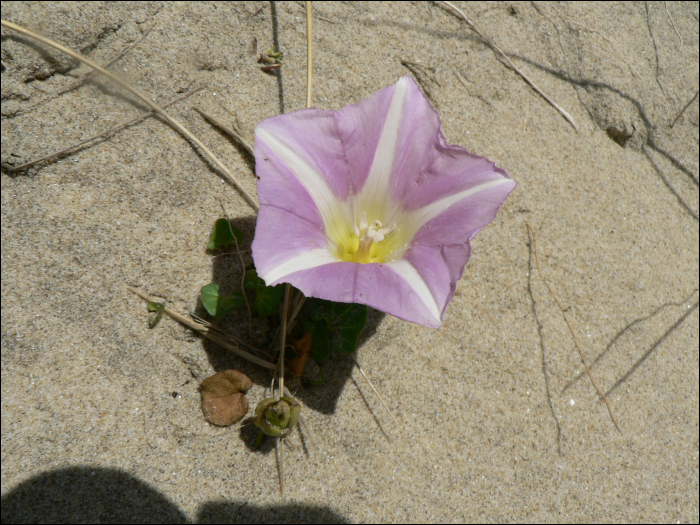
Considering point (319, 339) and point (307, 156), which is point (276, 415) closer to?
point (319, 339)

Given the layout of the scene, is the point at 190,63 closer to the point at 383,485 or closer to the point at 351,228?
the point at 351,228

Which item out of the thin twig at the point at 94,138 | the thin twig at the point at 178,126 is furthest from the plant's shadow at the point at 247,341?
the thin twig at the point at 94,138

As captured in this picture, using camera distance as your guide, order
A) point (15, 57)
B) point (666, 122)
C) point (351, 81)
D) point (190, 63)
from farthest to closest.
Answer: point (666, 122) < point (351, 81) < point (190, 63) < point (15, 57)

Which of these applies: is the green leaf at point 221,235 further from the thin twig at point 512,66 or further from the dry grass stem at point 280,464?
the thin twig at point 512,66

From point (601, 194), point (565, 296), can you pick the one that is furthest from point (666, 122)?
point (565, 296)

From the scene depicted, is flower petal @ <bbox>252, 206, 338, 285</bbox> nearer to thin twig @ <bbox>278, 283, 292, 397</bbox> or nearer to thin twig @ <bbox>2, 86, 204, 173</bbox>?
thin twig @ <bbox>278, 283, 292, 397</bbox>

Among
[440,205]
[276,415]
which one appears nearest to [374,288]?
[440,205]
